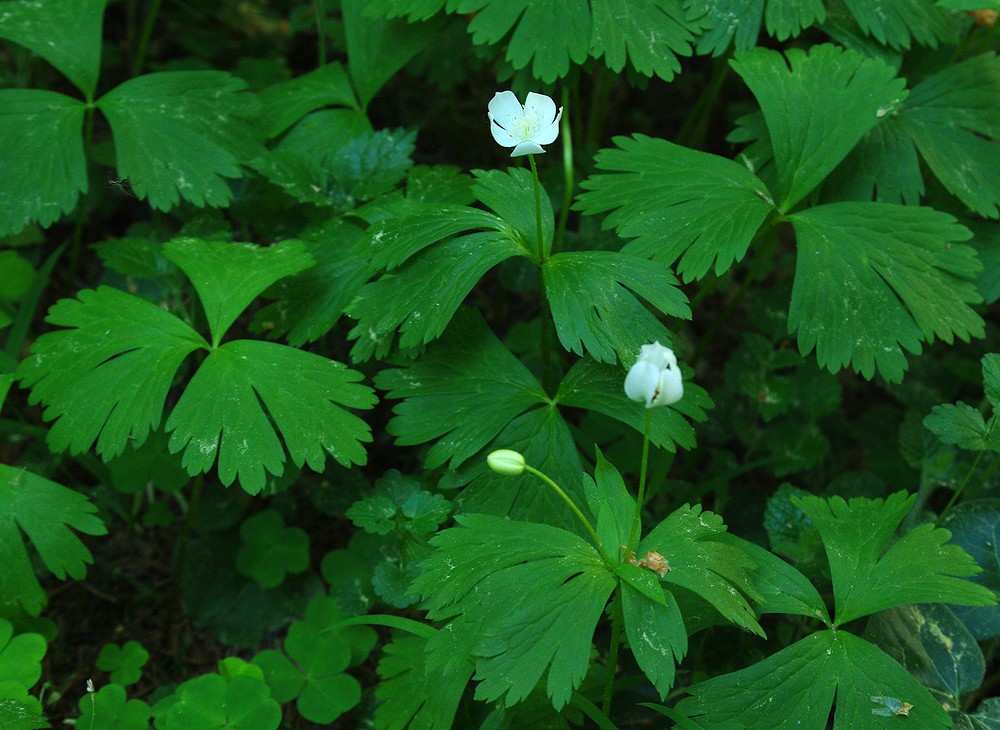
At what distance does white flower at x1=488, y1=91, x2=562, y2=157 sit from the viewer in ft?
5.58

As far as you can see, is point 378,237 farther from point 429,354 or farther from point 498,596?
point 498,596

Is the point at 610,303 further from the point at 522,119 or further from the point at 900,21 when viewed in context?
the point at 900,21

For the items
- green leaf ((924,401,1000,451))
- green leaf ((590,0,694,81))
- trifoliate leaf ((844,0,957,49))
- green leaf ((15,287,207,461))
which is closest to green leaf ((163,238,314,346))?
green leaf ((15,287,207,461))

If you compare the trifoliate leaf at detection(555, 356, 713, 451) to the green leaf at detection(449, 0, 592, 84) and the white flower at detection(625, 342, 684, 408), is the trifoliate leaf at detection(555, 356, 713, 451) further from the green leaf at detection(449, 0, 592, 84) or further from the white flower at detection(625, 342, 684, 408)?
the green leaf at detection(449, 0, 592, 84)

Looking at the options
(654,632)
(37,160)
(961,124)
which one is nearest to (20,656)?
(37,160)

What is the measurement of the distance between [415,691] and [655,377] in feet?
2.83

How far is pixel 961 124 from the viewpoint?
233cm

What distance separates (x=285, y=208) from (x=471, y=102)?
1.18 m

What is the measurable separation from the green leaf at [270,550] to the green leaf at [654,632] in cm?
109

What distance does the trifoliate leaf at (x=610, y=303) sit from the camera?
1.76 m

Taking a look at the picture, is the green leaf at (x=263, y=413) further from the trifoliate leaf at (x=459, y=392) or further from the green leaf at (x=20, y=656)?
the green leaf at (x=20, y=656)

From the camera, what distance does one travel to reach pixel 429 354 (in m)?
1.97

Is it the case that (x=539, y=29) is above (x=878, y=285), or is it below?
above

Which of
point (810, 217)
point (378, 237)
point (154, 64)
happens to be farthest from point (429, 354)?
point (154, 64)
